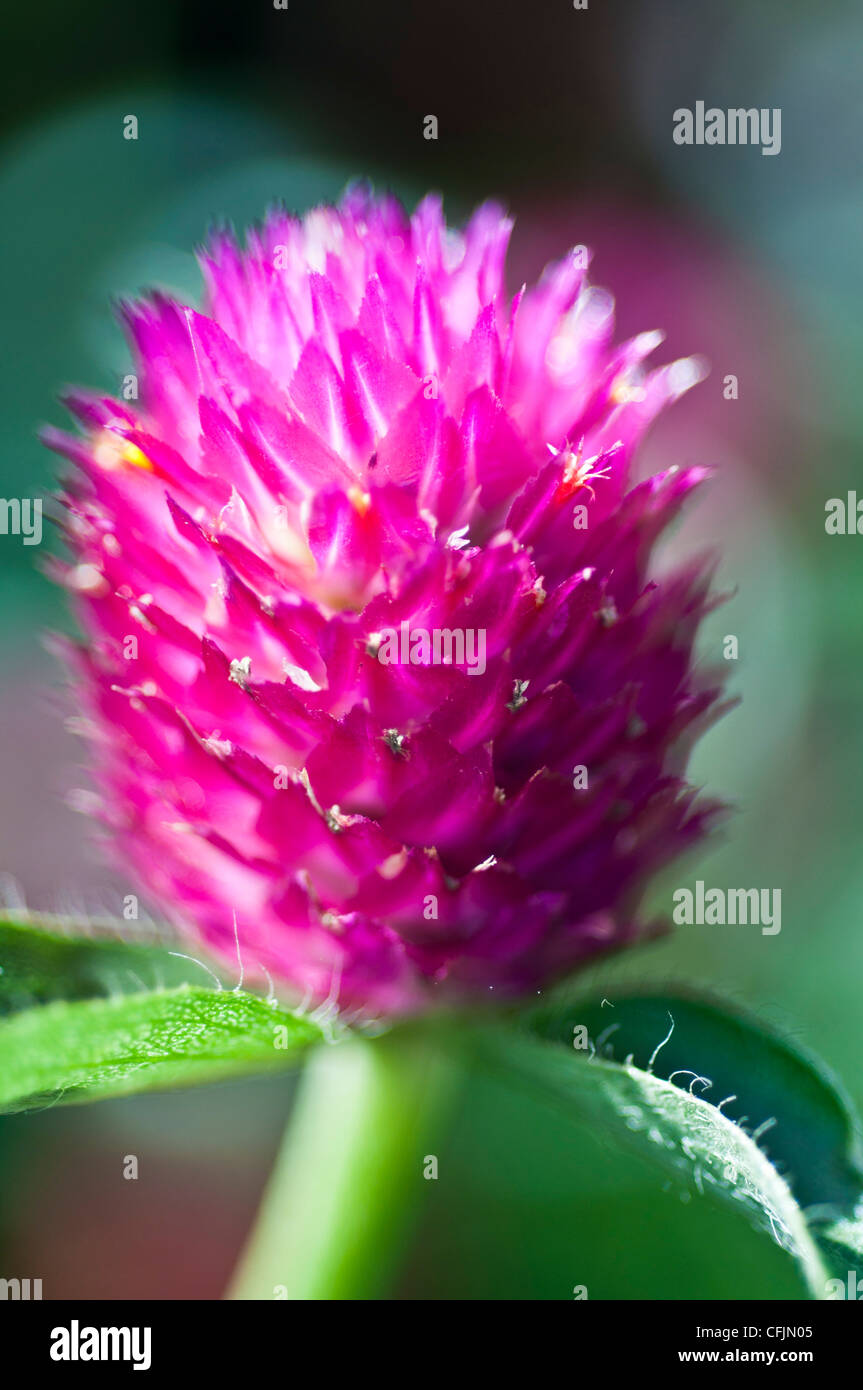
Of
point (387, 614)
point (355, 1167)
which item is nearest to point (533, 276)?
point (387, 614)

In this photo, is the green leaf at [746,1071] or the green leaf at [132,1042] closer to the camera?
the green leaf at [132,1042]

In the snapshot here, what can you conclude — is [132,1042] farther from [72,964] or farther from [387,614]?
[387,614]

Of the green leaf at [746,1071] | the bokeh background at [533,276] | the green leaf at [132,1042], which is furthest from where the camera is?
the bokeh background at [533,276]

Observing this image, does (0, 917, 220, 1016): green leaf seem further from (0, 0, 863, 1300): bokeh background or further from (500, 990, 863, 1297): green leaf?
(0, 0, 863, 1300): bokeh background

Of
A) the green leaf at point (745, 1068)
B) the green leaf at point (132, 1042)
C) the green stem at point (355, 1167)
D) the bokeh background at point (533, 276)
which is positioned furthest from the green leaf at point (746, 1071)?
the bokeh background at point (533, 276)

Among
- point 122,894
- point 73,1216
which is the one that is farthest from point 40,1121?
point 122,894

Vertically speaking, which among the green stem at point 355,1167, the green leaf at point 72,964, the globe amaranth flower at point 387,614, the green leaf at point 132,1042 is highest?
the globe amaranth flower at point 387,614

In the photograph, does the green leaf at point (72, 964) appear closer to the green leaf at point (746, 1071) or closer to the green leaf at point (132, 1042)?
the green leaf at point (132, 1042)
